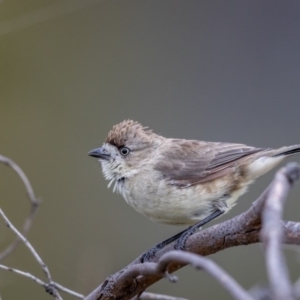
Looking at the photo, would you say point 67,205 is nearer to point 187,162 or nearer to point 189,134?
point 189,134

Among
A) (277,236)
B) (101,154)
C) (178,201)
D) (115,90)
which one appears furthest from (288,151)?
(115,90)

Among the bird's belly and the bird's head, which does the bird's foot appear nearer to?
the bird's belly

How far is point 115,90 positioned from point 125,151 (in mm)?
2400

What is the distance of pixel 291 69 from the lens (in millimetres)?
5680

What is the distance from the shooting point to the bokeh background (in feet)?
18.3

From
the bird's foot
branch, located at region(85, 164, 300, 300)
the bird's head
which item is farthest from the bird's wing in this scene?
branch, located at region(85, 164, 300, 300)

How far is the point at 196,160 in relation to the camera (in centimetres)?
335

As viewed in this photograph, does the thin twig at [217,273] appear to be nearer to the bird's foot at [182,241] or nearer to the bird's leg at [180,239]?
the bird's foot at [182,241]

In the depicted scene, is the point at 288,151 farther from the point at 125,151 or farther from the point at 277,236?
the point at 277,236

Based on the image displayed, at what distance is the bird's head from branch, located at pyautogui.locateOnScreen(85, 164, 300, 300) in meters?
1.09

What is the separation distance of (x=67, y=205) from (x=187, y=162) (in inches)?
104

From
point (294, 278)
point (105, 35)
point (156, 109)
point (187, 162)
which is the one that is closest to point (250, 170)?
point (187, 162)

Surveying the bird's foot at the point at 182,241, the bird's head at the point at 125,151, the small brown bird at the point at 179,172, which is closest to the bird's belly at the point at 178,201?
the small brown bird at the point at 179,172

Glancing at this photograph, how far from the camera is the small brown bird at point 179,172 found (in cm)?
305
